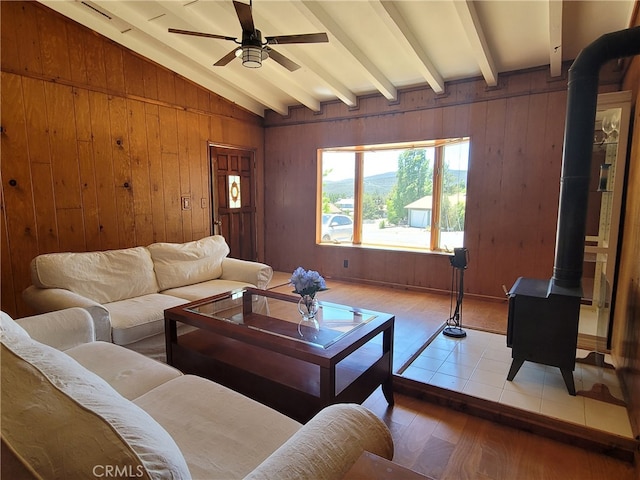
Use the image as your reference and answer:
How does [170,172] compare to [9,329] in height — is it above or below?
above

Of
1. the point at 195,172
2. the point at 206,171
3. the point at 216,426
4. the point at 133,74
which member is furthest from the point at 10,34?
the point at 216,426

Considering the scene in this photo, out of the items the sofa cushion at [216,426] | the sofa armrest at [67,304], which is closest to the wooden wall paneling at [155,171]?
the sofa armrest at [67,304]

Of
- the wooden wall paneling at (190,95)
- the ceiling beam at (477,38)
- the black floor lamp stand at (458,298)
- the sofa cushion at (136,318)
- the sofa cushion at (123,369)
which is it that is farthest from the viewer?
the wooden wall paneling at (190,95)

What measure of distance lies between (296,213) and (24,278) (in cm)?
337

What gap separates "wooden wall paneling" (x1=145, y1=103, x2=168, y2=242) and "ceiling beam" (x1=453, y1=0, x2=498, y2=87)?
131 inches

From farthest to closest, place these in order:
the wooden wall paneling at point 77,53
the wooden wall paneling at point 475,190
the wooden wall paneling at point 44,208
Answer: the wooden wall paneling at point 475,190 < the wooden wall paneling at point 77,53 < the wooden wall paneling at point 44,208

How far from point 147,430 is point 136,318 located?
212 centimetres

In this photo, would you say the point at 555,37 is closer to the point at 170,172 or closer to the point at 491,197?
the point at 491,197

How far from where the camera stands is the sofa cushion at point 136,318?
2531mm

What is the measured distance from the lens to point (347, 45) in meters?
3.42

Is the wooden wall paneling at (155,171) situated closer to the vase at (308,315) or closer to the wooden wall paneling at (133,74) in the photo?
the wooden wall paneling at (133,74)

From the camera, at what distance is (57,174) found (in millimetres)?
3477

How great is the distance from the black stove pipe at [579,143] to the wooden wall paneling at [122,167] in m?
4.09

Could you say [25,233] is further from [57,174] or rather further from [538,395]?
[538,395]
